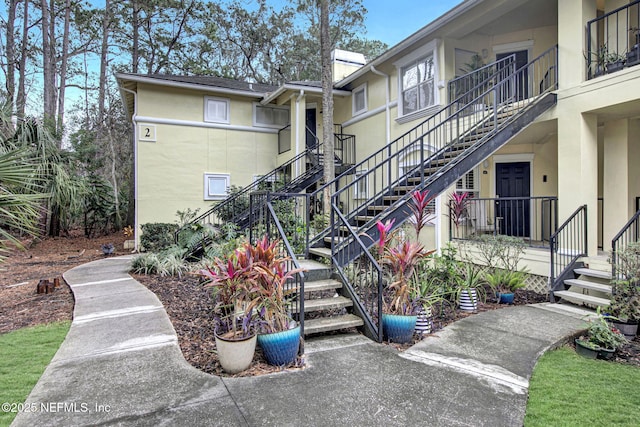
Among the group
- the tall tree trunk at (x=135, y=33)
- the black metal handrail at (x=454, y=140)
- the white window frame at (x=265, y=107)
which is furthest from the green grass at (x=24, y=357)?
the tall tree trunk at (x=135, y=33)

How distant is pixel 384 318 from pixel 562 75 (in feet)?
21.7

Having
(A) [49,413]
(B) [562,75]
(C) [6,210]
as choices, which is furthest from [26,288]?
(B) [562,75]

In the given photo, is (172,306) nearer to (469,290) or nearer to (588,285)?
(469,290)

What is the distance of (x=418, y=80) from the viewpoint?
1088 centimetres

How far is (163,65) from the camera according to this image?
22188 mm

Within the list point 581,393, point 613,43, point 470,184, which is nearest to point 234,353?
point 581,393

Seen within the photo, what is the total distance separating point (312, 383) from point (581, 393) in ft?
8.40

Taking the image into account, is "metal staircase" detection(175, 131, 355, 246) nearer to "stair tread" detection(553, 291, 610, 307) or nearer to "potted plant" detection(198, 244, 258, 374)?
"potted plant" detection(198, 244, 258, 374)

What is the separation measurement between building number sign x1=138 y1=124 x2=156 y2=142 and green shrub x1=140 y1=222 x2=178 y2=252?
332 centimetres

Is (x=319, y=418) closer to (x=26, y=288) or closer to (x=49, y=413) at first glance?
(x=49, y=413)

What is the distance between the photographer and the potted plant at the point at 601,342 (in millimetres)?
4328

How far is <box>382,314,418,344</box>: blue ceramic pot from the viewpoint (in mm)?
4633

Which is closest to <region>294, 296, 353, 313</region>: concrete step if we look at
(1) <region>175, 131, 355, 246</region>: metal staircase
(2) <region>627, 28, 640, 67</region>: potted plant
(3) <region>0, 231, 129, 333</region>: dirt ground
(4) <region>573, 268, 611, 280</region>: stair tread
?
(3) <region>0, 231, 129, 333</region>: dirt ground

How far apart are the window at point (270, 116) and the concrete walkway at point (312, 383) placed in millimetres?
11170
